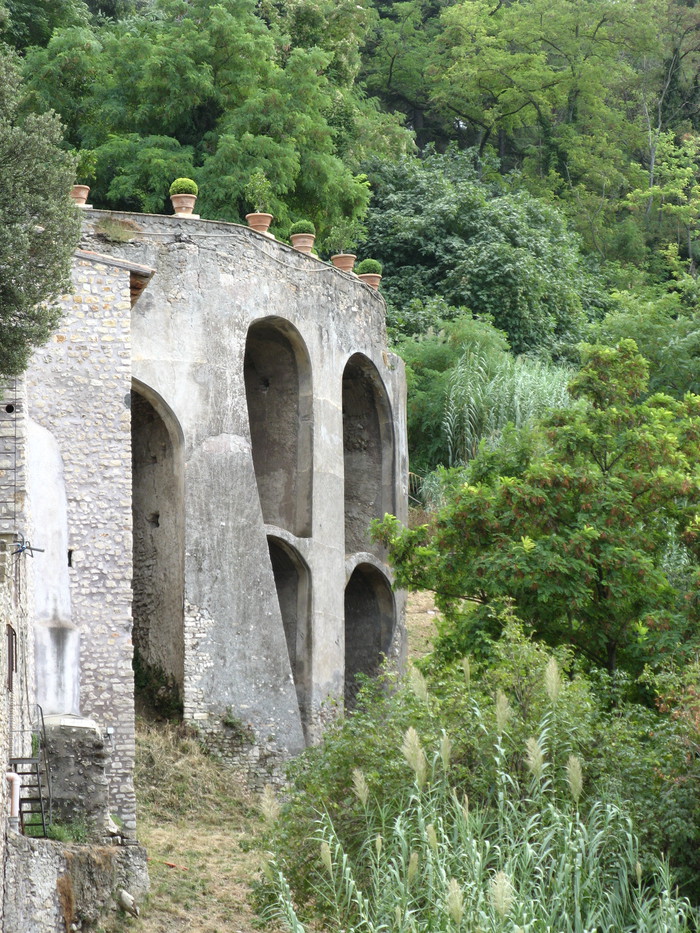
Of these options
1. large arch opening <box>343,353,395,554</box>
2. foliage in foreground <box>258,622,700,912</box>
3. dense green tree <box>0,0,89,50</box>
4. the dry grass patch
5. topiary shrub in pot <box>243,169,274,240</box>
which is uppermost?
dense green tree <box>0,0,89,50</box>

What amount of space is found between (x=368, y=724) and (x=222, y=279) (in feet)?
38.8

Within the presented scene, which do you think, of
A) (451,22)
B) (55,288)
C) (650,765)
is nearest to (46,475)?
(55,288)

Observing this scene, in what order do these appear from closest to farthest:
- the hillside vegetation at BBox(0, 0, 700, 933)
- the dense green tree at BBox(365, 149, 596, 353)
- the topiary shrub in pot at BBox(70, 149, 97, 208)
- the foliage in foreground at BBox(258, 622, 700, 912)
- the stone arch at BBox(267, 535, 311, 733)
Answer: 1. the foliage in foreground at BBox(258, 622, 700, 912)
2. the hillside vegetation at BBox(0, 0, 700, 933)
3. the stone arch at BBox(267, 535, 311, 733)
4. the topiary shrub in pot at BBox(70, 149, 97, 208)
5. the dense green tree at BBox(365, 149, 596, 353)

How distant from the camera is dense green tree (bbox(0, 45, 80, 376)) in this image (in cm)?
1745

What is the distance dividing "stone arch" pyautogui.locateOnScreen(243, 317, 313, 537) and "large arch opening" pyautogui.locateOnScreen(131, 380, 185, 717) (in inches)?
114

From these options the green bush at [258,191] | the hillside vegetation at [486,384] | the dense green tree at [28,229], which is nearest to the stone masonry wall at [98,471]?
the hillside vegetation at [486,384]

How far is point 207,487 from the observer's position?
25297mm

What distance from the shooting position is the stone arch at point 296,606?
88.3 feet

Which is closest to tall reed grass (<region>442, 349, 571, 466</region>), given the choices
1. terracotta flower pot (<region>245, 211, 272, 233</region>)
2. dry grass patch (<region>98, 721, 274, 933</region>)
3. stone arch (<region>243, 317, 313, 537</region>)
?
stone arch (<region>243, 317, 313, 537</region>)

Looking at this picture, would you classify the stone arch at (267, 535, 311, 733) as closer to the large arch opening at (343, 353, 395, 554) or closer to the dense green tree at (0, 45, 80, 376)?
the large arch opening at (343, 353, 395, 554)

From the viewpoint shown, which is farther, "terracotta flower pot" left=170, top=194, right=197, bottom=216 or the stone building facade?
"terracotta flower pot" left=170, top=194, right=197, bottom=216

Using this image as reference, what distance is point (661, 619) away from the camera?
18734 mm

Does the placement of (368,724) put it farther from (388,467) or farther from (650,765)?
(388,467)

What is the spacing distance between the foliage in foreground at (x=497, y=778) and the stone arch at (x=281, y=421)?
1159 cm
